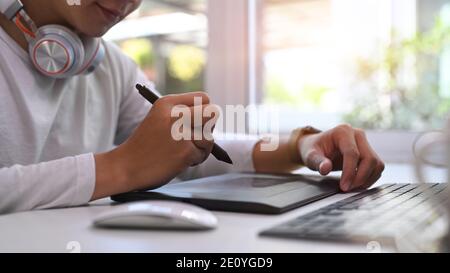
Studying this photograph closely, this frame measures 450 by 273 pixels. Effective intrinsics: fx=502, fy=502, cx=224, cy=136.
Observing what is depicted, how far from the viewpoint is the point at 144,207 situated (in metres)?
0.47

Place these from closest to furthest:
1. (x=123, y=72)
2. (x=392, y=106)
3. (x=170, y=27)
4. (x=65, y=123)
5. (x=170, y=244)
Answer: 1. (x=170, y=244)
2. (x=65, y=123)
3. (x=123, y=72)
4. (x=392, y=106)
5. (x=170, y=27)

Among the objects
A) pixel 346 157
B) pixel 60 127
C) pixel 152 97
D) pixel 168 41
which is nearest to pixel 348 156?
pixel 346 157

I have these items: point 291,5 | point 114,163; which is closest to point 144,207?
point 114,163

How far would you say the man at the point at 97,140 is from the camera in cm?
64

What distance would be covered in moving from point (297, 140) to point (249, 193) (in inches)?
14.3

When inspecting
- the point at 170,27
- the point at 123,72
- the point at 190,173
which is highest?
the point at 170,27

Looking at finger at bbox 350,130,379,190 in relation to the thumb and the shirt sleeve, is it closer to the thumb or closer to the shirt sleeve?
the thumb

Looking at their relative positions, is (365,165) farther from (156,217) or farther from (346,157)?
(156,217)

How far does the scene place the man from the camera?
635 millimetres

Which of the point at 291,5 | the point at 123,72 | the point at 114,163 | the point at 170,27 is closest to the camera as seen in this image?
the point at 114,163

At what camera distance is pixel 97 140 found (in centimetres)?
100

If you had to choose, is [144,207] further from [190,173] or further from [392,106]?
[392,106]

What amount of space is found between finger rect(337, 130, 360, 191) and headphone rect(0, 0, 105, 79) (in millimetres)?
435

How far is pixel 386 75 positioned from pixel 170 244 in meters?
1.16
